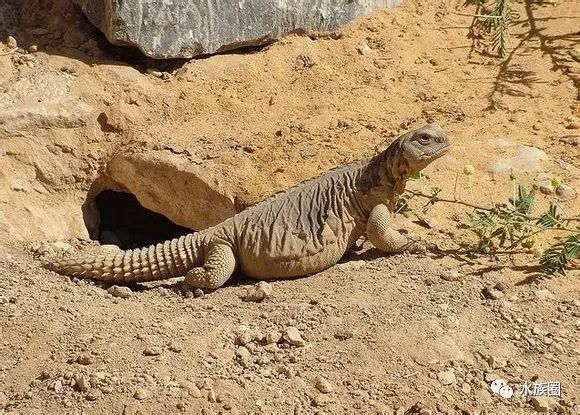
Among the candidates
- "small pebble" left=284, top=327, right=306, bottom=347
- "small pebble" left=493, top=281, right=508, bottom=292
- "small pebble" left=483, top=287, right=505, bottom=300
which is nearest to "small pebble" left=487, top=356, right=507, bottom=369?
"small pebble" left=483, top=287, right=505, bottom=300

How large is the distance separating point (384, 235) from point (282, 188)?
5.04 ft

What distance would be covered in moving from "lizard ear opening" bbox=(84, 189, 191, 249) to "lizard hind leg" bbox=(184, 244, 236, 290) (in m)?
2.73

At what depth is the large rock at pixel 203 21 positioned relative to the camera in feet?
31.6

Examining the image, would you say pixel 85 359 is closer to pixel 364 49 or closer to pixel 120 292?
pixel 120 292

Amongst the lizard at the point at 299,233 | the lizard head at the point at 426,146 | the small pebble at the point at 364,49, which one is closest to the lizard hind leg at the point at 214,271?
the lizard at the point at 299,233

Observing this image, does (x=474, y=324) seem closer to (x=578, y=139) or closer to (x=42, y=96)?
(x=578, y=139)

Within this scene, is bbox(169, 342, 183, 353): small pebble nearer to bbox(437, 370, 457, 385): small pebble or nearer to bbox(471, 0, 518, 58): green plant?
bbox(437, 370, 457, 385): small pebble

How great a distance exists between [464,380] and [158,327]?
7.67ft

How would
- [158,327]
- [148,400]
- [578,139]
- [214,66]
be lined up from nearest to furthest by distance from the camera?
[148,400] < [158,327] < [578,139] < [214,66]

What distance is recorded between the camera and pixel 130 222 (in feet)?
36.8

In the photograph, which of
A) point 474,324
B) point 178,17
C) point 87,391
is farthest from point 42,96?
point 474,324

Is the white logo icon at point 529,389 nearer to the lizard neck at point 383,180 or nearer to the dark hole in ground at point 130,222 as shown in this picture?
the lizard neck at point 383,180

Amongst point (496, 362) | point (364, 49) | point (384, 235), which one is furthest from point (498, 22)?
point (496, 362)

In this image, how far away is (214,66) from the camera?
9992 millimetres
